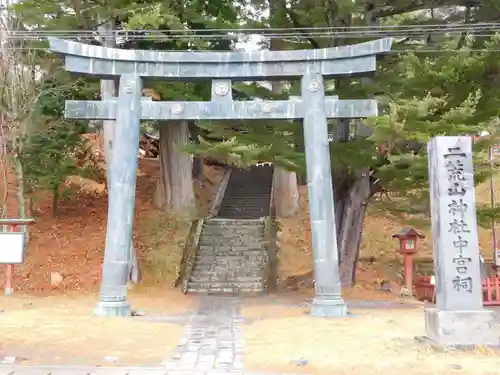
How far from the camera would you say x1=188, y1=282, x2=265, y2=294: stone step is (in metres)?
15.9

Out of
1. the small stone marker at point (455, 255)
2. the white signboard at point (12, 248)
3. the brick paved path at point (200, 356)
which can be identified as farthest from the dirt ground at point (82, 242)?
the small stone marker at point (455, 255)

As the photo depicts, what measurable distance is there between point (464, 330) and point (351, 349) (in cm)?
158

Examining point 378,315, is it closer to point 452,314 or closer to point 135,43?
point 452,314

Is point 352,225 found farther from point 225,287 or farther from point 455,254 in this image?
point 455,254

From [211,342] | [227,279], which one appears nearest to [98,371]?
[211,342]

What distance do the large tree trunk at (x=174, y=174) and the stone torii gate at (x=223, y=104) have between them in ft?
27.8

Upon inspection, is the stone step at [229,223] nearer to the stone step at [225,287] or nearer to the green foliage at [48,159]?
the stone step at [225,287]

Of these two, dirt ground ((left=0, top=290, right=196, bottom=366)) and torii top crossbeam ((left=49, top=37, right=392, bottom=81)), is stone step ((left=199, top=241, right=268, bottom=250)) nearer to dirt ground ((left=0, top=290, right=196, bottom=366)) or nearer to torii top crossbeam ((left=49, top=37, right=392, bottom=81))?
dirt ground ((left=0, top=290, right=196, bottom=366))

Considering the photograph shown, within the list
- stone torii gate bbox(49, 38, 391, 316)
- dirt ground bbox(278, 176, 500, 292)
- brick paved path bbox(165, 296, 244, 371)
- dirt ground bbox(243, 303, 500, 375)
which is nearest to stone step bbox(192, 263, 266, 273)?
dirt ground bbox(278, 176, 500, 292)

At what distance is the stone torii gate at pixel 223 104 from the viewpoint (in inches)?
472

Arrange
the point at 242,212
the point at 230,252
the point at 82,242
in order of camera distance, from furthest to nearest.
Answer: the point at 242,212 < the point at 82,242 < the point at 230,252

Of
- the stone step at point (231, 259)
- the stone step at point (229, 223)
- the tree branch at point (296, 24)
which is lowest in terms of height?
the stone step at point (231, 259)

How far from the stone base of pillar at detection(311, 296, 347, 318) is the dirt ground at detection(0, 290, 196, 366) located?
9.39ft

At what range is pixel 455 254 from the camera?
27.6 feet
